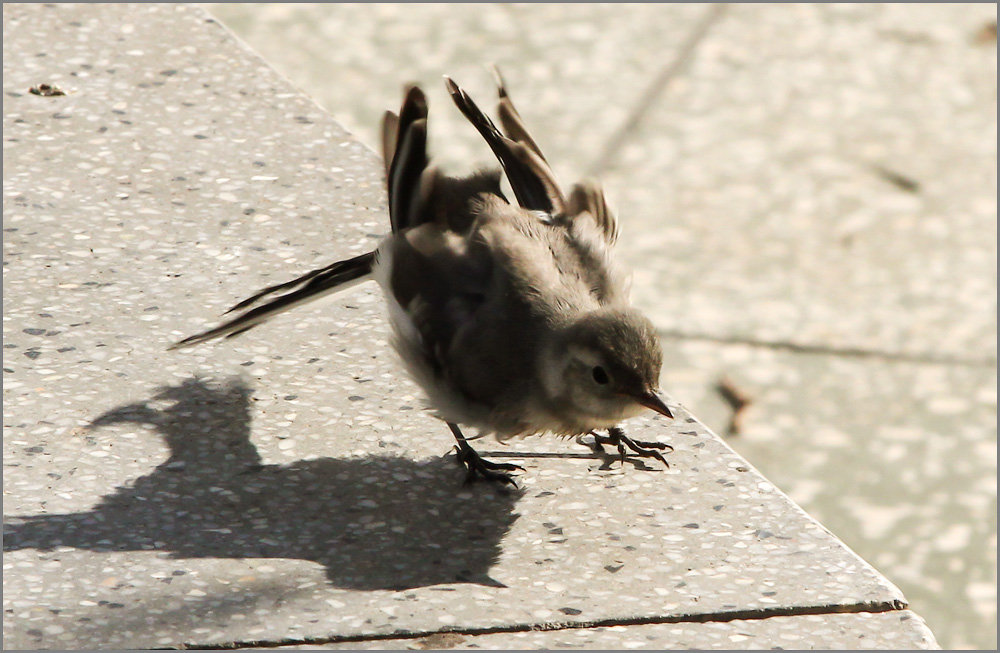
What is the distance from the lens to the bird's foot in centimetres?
→ 386

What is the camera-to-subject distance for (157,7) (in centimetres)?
641

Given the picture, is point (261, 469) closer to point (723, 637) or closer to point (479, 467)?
point (479, 467)

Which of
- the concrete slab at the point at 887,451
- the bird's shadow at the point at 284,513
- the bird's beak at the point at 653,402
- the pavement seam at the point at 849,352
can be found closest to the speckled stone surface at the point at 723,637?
the bird's shadow at the point at 284,513

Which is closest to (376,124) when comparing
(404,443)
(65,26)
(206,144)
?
(65,26)

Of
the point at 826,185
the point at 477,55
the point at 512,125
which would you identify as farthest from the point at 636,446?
the point at 477,55

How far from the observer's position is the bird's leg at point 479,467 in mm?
3861

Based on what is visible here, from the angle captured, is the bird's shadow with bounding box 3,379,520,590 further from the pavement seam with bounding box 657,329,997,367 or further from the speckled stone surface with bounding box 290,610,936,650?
the pavement seam with bounding box 657,329,997,367

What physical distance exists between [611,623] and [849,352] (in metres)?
4.71

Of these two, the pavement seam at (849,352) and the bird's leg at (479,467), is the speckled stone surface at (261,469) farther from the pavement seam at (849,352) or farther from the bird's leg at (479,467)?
the pavement seam at (849,352)

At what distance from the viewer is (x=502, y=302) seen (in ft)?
12.9

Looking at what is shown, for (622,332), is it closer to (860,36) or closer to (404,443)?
(404,443)

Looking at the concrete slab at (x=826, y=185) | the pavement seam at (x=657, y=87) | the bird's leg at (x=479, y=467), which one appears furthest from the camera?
the pavement seam at (x=657, y=87)

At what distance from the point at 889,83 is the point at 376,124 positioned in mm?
3625

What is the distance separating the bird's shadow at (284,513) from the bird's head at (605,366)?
32 cm
